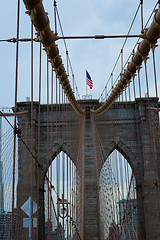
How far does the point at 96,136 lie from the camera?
57.7 ft

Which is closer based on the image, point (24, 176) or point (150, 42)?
point (150, 42)

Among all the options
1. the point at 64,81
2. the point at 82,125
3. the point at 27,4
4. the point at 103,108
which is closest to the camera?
the point at 27,4

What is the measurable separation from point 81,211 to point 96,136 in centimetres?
544

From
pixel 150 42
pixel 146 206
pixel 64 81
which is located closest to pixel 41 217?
pixel 146 206

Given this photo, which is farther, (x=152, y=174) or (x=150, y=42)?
(x=152, y=174)

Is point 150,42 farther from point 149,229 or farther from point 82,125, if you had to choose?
point 149,229

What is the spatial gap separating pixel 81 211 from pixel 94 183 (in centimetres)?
132

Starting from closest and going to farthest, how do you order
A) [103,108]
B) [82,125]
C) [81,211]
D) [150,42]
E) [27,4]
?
1. [27,4]
2. [150,42]
3. [81,211]
4. [103,108]
5. [82,125]

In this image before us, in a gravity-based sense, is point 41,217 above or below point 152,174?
below

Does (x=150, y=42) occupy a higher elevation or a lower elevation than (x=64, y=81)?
lower

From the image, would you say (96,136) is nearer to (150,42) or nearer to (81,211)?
(81,211)

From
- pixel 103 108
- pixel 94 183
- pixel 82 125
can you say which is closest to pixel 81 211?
pixel 94 183

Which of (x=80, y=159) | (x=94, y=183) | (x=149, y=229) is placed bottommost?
(x=149, y=229)

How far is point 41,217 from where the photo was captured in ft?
63.5
